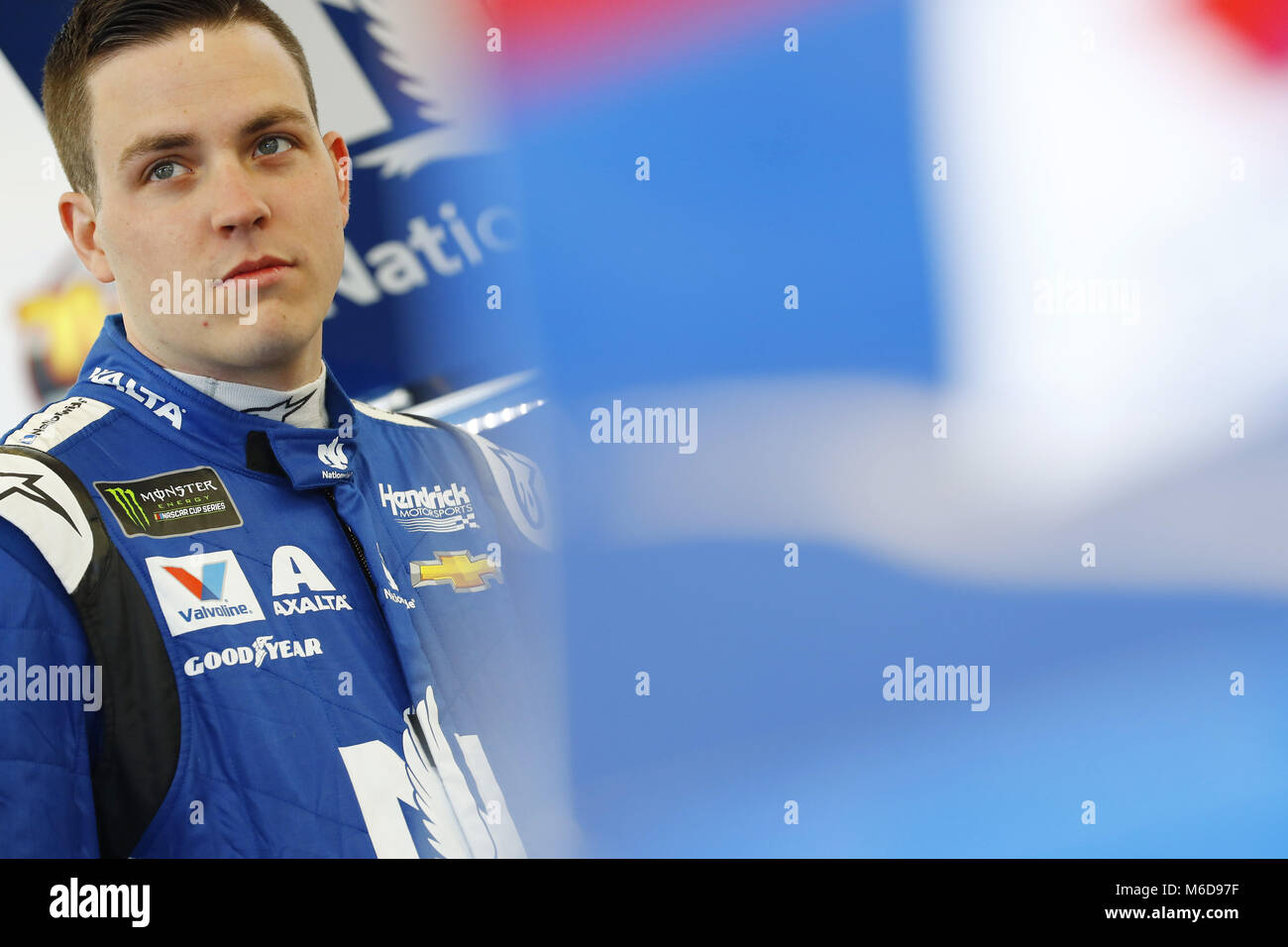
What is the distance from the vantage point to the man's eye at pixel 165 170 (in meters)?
1.87

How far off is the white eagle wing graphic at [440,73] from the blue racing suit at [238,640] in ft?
1.89

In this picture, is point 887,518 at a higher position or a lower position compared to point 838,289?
lower

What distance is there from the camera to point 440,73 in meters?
2.26

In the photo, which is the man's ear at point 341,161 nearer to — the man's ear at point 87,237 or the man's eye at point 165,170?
the man's eye at point 165,170

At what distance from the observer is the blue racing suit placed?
1.64 m

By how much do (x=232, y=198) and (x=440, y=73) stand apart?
1.93 ft

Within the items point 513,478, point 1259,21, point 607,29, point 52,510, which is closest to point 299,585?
point 52,510

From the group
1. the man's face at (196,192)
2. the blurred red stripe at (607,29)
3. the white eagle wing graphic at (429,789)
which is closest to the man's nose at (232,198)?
the man's face at (196,192)

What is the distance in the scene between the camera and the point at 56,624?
1.65m

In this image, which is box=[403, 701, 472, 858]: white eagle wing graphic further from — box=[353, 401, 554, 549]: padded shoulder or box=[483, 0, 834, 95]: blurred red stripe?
box=[483, 0, 834, 95]: blurred red stripe

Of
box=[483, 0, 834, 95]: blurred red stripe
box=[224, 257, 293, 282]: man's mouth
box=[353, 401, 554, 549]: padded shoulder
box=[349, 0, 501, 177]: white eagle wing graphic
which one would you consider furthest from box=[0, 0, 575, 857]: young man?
box=[483, 0, 834, 95]: blurred red stripe

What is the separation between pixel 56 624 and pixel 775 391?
4.48 ft

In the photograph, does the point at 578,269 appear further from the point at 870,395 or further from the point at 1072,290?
the point at 1072,290
